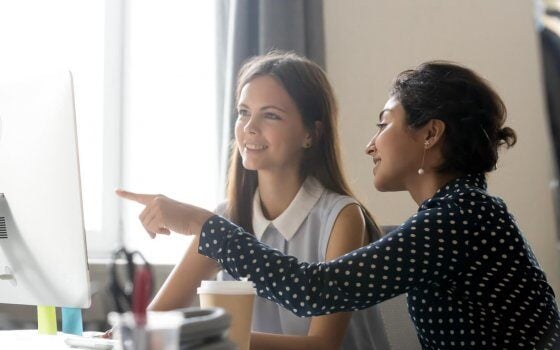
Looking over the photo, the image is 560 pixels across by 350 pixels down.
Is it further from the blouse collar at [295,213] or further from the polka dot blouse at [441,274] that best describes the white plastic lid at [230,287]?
the blouse collar at [295,213]

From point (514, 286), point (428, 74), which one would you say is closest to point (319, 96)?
point (428, 74)

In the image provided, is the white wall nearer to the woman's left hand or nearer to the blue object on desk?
the blue object on desk

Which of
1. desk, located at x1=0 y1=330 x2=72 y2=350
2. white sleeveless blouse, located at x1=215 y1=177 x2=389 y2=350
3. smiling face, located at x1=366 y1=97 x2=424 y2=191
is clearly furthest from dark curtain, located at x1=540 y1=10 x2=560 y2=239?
white sleeveless blouse, located at x1=215 y1=177 x2=389 y2=350

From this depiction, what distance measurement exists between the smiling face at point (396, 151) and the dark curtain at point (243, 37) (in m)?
0.98

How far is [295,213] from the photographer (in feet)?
5.74

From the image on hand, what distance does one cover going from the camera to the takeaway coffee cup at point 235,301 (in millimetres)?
981

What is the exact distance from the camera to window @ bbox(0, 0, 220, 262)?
2615mm

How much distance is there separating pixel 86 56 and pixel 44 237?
1.55 meters

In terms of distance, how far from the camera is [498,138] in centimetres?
145

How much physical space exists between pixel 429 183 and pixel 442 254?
25 centimetres

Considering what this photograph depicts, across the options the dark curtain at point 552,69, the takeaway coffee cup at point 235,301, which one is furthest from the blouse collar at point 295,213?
the dark curtain at point 552,69

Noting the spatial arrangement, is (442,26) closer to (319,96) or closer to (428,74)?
(319,96)

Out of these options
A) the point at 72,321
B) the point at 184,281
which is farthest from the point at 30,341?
the point at 184,281

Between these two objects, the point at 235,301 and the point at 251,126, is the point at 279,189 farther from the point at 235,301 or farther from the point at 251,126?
the point at 235,301
